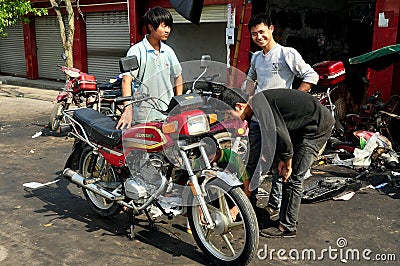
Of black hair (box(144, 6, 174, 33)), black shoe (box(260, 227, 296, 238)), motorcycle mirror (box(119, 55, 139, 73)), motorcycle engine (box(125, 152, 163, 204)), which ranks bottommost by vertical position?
black shoe (box(260, 227, 296, 238))

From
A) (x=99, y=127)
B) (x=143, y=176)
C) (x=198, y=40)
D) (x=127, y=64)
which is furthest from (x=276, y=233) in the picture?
(x=198, y=40)

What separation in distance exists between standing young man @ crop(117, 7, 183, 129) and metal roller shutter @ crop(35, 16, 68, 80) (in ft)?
43.6

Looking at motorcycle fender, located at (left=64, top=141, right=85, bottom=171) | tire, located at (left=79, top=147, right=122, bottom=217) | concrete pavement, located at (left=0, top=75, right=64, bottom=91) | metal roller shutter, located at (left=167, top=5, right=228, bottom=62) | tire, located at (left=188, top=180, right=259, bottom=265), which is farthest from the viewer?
concrete pavement, located at (left=0, top=75, right=64, bottom=91)

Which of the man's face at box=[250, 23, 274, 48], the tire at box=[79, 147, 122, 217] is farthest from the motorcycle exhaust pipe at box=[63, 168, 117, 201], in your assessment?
the man's face at box=[250, 23, 274, 48]

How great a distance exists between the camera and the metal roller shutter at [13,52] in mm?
18406

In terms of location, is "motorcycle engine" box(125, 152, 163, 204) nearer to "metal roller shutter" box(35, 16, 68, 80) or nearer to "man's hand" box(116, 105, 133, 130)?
"man's hand" box(116, 105, 133, 130)

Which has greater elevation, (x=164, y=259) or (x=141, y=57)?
(x=141, y=57)

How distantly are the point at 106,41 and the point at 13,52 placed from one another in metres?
6.21

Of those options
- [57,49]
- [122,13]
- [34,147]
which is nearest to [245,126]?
[34,147]

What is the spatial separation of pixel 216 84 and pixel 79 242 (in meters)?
1.99

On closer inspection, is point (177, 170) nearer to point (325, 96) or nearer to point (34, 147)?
point (325, 96)

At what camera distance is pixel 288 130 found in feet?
12.8

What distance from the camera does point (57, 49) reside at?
1706 centimetres

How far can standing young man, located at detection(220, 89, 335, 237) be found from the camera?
3598mm
